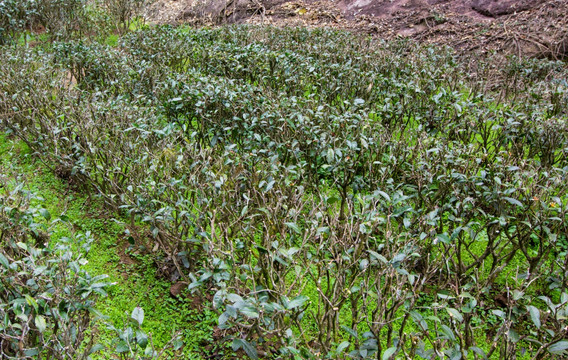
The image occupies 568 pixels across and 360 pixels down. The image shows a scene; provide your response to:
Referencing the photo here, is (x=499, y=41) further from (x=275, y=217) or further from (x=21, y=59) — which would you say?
(x=21, y=59)

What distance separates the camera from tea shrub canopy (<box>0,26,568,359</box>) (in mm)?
2369

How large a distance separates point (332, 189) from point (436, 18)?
6.93 meters

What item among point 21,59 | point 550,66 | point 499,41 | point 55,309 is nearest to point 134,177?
point 55,309

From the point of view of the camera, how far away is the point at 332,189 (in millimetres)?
4652

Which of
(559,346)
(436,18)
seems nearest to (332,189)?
(559,346)

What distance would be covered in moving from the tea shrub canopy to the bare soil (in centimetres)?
171

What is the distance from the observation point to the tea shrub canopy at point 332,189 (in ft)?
7.77

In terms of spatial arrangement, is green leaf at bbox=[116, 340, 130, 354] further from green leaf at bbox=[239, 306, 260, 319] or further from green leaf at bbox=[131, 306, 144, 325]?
green leaf at bbox=[239, 306, 260, 319]

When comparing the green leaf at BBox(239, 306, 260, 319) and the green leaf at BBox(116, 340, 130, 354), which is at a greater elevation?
the green leaf at BBox(239, 306, 260, 319)

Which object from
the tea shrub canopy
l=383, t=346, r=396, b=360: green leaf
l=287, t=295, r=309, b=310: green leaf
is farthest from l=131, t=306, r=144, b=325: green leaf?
l=383, t=346, r=396, b=360: green leaf

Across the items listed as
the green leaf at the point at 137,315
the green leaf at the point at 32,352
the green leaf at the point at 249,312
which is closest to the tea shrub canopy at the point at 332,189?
the green leaf at the point at 249,312

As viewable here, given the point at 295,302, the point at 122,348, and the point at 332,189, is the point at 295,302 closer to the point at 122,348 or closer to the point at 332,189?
the point at 122,348

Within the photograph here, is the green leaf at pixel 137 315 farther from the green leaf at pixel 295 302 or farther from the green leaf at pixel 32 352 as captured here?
the green leaf at pixel 295 302

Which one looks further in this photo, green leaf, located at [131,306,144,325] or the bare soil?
the bare soil
